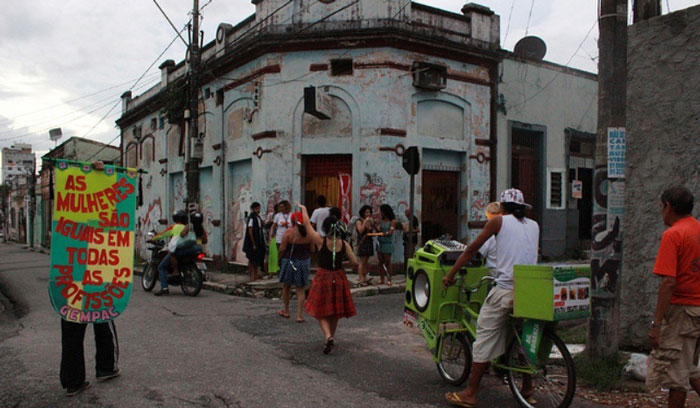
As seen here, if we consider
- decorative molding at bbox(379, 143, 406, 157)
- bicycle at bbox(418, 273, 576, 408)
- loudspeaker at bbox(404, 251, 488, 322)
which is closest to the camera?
bicycle at bbox(418, 273, 576, 408)

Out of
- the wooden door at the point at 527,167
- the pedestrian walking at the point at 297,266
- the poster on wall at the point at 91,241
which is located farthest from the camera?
the wooden door at the point at 527,167

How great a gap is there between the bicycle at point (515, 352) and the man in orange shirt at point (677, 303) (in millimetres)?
634

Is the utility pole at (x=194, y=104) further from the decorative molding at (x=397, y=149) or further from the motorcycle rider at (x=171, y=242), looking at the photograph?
the decorative molding at (x=397, y=149)

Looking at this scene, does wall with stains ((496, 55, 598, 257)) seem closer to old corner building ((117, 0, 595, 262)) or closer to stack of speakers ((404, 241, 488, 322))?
old corner building ((117, 0, 595, 262))

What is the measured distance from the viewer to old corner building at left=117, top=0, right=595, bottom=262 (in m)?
13.5

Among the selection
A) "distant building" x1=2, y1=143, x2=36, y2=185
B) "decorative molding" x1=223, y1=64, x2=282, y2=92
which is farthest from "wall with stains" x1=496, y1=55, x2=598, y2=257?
"distant building" x1=2, y1=143, x2=36, y2=185

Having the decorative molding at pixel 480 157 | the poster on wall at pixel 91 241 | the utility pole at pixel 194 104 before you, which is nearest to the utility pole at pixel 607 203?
the poster on wall at pixel 91 241

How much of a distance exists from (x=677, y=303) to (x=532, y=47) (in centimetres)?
1520

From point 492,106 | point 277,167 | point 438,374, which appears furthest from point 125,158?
point 438,374

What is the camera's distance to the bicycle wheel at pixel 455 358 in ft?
15.9

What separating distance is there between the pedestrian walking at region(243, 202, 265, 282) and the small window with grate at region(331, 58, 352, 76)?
4105 millimetres

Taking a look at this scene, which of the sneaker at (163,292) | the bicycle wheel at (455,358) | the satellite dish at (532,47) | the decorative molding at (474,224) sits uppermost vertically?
the satellite dish at (532,47)

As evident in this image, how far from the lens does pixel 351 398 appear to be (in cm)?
466

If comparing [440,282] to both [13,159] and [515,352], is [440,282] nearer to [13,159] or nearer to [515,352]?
[515,352]
